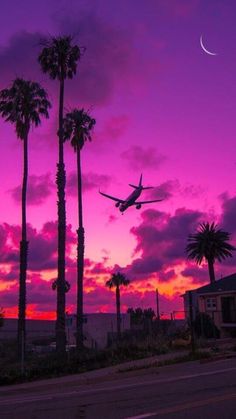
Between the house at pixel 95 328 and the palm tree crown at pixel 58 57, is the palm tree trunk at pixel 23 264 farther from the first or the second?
the house at pixel 95 328

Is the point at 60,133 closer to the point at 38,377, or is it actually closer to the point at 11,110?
the point at 11,110

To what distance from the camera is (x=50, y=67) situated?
38125 mm

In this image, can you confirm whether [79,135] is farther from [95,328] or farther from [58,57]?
[95,328]

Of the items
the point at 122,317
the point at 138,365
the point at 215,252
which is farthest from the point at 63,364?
the point at 122,317

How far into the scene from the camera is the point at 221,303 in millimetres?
41531

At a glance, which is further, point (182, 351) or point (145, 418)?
point (182, 351)

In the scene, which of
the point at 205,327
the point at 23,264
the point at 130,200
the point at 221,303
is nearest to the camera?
the point at 130,200

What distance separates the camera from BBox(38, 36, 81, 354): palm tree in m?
Answer: 32.0

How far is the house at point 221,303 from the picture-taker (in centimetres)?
3988

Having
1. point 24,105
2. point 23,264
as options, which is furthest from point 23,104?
point 23,264

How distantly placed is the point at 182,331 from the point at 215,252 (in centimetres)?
3147

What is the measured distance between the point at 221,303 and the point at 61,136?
17.0m

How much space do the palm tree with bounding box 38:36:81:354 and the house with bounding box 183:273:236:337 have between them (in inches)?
403

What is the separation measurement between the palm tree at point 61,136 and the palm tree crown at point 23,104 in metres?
3.77
